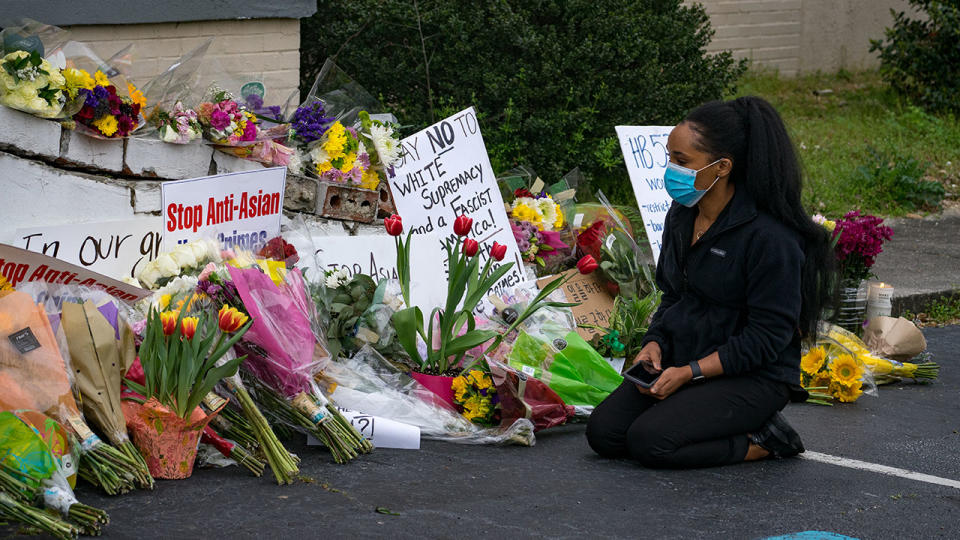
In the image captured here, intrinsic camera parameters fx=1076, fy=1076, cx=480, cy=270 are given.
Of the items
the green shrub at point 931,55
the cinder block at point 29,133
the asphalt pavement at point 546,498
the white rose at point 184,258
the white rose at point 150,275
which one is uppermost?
the green shrub at point 931,55

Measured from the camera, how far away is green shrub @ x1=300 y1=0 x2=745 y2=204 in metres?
6.54

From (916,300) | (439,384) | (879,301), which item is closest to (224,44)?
(439,384)

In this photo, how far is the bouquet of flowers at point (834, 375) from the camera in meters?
4.91

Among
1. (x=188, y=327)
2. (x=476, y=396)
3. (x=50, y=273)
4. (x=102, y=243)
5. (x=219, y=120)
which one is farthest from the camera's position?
(x=219, y=120)

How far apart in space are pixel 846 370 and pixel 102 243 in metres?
3.32

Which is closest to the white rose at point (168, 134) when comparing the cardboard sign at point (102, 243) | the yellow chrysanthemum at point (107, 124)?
the yellow chrysanthemum at point (107, 124)

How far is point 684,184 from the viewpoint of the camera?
3957 mm

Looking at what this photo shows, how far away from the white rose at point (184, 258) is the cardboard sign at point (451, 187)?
135 centimetres

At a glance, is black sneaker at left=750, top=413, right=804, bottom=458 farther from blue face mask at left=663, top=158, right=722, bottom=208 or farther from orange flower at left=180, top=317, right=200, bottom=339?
orange flower at left=180, top=317, right=200, bottom=339

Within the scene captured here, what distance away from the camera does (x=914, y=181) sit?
348 inches

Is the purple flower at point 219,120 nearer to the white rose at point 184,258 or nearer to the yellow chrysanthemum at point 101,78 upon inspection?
the yellow chrysanthemum at point 101,78

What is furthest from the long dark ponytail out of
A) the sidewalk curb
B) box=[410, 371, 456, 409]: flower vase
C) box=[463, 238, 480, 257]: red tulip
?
the sidewalk curb

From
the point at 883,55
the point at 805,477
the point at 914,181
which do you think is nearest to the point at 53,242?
the point at 805,477

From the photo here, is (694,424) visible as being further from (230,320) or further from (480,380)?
(230,320)
